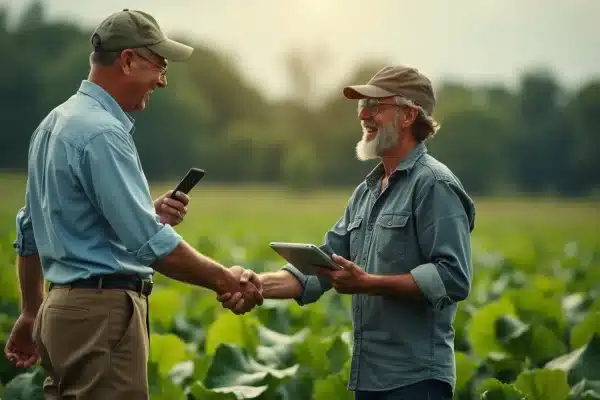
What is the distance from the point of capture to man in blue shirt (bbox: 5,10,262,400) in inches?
167

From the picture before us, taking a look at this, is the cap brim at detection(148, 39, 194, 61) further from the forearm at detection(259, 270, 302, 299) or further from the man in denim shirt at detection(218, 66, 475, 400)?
the forearm at detection(259, 270, 302, 299)

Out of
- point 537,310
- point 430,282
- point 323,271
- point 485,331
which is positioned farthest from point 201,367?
point 537,310

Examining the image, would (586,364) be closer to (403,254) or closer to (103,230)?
(403,254)

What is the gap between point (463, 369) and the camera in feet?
21.7

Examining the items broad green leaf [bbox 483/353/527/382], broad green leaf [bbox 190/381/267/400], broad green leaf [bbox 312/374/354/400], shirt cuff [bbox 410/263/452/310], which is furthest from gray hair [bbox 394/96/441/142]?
broad green leaf [bbox 483/353/527/382]

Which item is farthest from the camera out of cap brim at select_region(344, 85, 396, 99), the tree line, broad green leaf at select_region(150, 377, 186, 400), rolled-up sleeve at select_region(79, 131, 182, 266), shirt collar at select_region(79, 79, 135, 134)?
the tree line

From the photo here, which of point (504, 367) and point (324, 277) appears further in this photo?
point (504, 367)

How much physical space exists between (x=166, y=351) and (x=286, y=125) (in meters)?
94.8

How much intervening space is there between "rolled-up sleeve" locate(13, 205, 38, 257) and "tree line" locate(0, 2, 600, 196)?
6466 centimetres

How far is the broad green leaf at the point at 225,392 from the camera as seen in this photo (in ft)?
19.7

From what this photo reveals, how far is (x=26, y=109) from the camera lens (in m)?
74.6

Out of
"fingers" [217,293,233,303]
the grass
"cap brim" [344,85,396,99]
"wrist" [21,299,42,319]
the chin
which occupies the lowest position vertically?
the grass

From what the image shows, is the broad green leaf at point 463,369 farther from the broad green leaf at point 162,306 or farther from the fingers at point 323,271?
the broad green leaf at point 162,306

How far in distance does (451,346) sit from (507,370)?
113 inches
